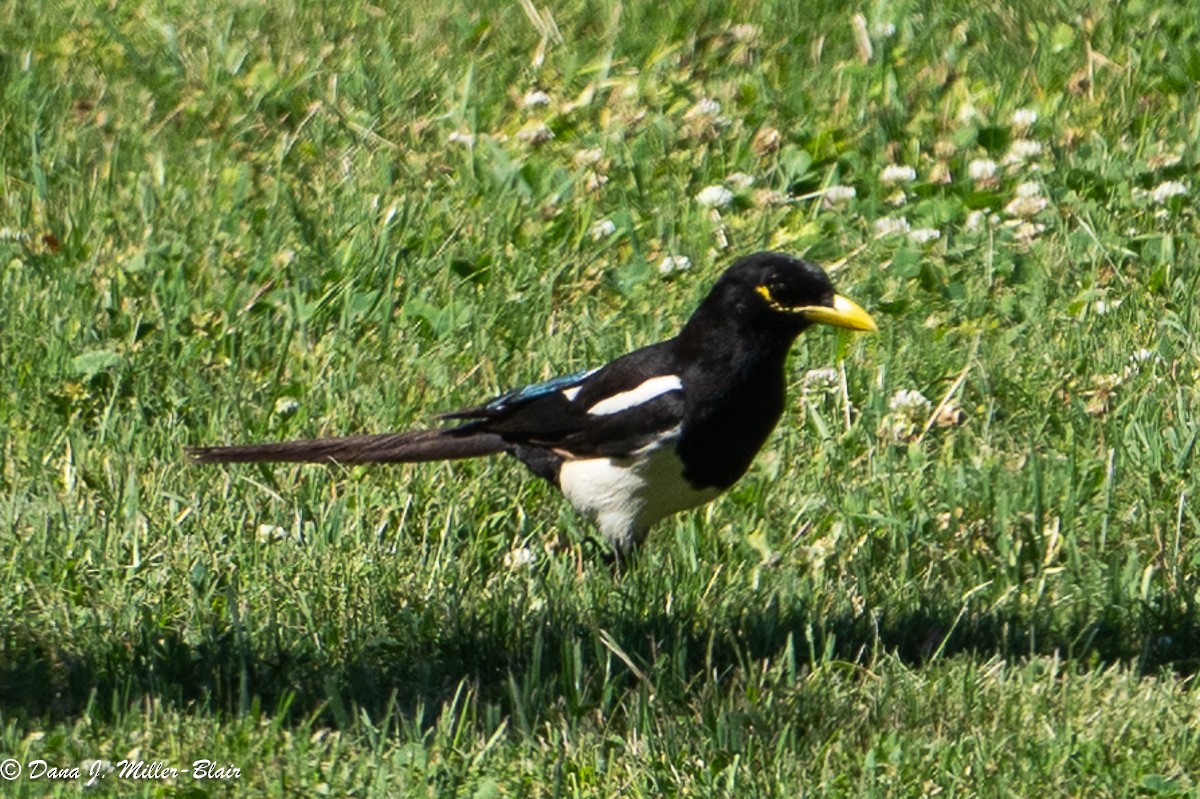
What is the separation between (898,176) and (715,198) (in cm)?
61

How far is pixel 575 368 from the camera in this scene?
5680 mm

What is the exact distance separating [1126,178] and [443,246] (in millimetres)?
2164

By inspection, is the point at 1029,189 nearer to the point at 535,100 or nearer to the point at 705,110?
the point at 705,110

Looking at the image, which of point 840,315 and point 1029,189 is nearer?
point 840,315

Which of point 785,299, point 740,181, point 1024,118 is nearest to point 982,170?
point 1024,118

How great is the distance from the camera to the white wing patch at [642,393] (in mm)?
4820

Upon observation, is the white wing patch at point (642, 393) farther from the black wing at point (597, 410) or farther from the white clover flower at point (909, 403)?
the white clover flower at point (909, 403)

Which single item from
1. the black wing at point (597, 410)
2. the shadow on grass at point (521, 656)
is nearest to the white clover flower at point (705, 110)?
the black wing at point (597, 410)

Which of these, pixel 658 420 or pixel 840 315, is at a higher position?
pixel 840 315

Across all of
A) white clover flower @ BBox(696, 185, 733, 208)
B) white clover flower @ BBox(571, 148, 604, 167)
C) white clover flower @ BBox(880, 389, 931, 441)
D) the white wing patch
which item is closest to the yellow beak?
the white wing patch

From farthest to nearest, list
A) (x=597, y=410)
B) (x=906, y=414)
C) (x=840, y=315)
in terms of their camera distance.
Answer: (x=906, y=414) → (x=597, y=410) → (x=840, y=315)

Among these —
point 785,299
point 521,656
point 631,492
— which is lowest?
point 521,656

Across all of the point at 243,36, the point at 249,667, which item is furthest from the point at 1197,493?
the point at 243,36

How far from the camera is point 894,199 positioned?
652 centimetres
